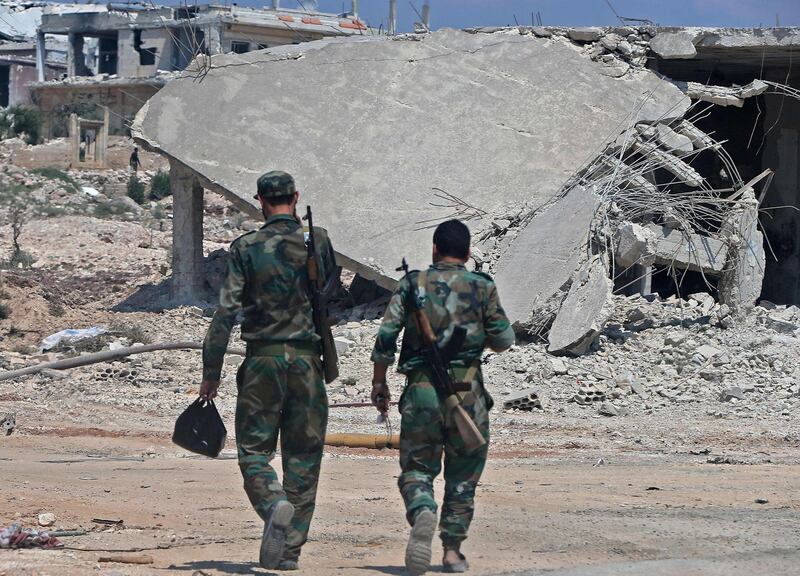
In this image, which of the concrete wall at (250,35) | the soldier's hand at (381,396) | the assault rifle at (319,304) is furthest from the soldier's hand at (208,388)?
the concrete wall at (250,35)

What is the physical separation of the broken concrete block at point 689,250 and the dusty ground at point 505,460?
51 cm

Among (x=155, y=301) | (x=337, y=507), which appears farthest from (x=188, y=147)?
(x=337, y=507)

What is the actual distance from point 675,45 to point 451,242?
10252 millimetres

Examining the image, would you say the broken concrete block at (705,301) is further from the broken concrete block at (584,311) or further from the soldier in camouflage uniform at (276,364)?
the soldier in camouflage uniform at (276,364)

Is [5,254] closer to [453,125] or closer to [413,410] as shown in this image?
[453,125]

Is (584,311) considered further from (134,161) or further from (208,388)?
(134,161)

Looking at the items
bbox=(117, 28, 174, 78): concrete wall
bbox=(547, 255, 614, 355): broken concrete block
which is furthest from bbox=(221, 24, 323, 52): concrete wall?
bbox=(547, 255, 614, 355): broken concrete block

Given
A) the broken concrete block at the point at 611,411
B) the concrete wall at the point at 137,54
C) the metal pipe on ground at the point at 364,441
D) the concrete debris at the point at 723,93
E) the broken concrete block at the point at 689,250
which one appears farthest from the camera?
the concrete wall at the point at 137,54

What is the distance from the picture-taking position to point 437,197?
Answer: 531 inches

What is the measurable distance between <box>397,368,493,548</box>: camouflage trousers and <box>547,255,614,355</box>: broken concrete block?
659 centimetres

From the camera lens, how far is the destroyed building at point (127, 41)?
145 ft

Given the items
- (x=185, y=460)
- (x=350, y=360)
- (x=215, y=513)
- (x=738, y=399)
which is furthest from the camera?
(x=350, y=360)

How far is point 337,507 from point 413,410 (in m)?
1.77

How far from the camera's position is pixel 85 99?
48406mm
